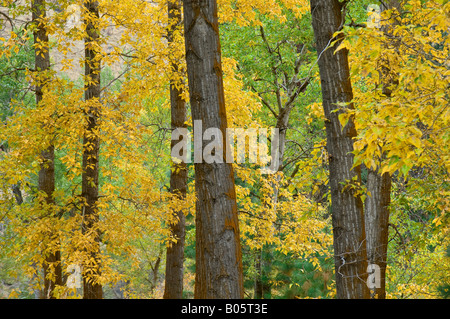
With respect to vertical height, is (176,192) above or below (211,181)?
above

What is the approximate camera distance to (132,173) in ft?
25.5

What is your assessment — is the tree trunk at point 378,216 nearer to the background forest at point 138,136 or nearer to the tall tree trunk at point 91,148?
the background forest at point 138,136

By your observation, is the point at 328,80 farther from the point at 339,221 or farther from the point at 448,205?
the point at 448,205

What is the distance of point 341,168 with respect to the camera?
15.3ft

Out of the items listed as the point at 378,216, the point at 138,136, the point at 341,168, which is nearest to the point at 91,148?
the point at 138,136

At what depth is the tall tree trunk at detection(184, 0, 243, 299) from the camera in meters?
3.83

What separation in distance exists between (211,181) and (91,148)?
4.17 meters

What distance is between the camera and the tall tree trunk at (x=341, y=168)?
4574 millimetres

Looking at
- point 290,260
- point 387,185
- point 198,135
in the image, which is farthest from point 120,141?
point 290,260

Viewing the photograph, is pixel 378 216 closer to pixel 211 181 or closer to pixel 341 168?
pixel 341 168

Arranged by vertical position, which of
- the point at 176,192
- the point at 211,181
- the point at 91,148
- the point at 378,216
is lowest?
the point at 211,181

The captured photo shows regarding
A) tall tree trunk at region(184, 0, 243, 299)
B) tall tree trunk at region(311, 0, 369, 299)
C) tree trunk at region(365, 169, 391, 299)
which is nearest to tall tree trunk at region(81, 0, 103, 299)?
tall tree trunk at region(184, 0, 243, 299)

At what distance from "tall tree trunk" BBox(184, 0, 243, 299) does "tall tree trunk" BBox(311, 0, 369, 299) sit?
1318 mm

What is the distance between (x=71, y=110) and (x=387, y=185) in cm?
571
